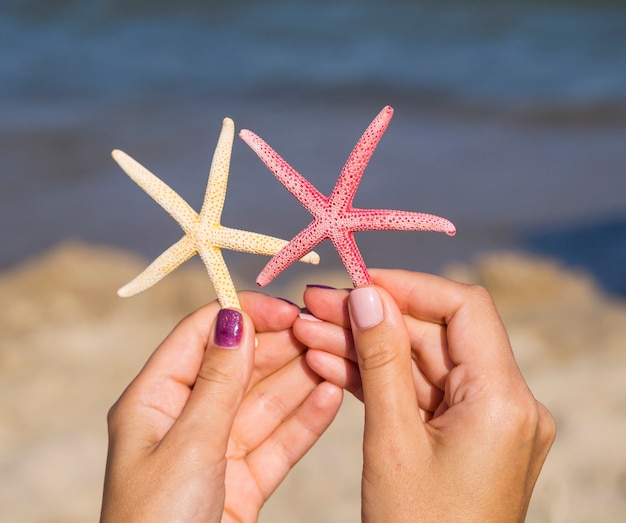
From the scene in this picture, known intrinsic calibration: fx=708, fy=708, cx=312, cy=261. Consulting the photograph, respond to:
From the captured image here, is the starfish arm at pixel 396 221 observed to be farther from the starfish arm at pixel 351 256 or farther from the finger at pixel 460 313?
the finger at pixel 460 313

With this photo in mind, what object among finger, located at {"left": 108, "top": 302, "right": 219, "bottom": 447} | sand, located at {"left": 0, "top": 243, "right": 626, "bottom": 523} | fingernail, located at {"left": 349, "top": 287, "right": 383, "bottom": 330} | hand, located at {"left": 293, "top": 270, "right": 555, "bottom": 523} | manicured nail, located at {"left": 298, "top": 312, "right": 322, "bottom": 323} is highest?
fingernail, located at {"left": 349, "top": 287, "right": 383, "bottom": 330}

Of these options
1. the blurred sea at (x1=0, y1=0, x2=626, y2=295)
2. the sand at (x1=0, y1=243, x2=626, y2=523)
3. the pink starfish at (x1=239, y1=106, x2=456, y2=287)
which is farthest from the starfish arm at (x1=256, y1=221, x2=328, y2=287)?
the blurred sea at (x1=0, y1=0, x2=626, y2=295)

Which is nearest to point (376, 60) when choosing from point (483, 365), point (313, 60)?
point (313, 60)

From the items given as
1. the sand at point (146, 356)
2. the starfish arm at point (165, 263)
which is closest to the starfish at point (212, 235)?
the starfish arm at point (165, 263)

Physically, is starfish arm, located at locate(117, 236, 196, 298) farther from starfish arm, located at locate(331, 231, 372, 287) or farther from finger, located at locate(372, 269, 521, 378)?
finger, located at locate(372, 269, 521, 378)

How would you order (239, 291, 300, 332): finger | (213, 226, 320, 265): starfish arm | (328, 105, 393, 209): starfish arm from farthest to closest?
(239, 291, 300, 332): finger
(213, 226, 320, 265): starfish arm
(328, 105, 393, 209): starfish arm

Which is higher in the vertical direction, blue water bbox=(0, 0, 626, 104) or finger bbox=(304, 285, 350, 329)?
finger bbox=(304, 285, 350, 329)

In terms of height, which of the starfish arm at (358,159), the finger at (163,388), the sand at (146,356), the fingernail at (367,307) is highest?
the starfish arm at (358,159)

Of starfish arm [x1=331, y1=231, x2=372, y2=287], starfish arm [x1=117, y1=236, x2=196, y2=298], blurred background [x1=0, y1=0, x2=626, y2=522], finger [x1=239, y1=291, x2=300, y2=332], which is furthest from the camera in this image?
blurred background [x1=0, y1=0, x2=626, y2=522]
